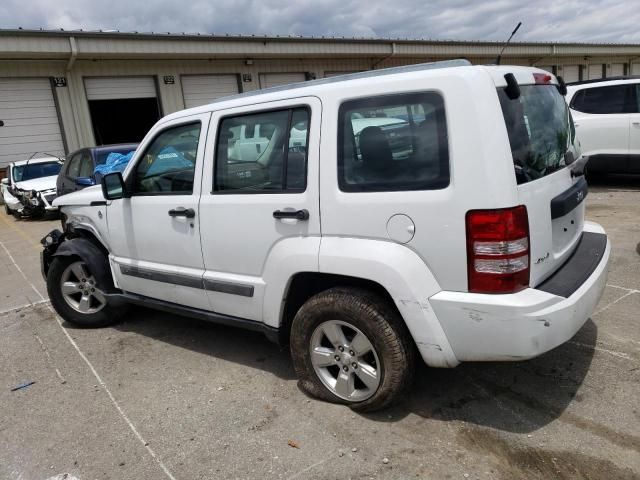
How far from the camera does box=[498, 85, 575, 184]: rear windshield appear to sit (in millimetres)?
2537

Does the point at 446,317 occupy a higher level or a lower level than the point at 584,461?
higher

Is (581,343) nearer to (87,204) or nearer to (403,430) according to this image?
(403,430)

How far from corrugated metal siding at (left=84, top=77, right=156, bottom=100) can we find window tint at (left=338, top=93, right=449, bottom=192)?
16.3 meters

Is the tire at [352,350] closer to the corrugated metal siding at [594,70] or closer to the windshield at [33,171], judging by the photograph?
the windshield at [33,171]

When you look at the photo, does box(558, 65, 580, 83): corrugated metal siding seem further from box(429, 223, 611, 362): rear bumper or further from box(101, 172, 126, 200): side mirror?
box(429, 223, 611, 362): rear bumper

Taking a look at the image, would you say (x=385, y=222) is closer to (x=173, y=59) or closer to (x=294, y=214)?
(x=294, y=214)

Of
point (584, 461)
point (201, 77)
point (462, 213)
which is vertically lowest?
point (584, 461)

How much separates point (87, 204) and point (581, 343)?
412 cm

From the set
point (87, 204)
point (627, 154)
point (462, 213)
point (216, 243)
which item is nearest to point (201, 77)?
point (627, 154)

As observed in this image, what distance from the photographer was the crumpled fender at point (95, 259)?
→ 443cm

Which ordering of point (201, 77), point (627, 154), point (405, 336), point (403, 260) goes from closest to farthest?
1. point (403, 260)
2. point (405, 336)
3. point (627, 154)
4. point (201, 77)

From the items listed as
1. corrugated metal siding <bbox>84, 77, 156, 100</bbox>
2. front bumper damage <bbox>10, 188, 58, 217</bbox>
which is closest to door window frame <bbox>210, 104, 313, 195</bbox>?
front bumper damage <bbox>10, 188, 58, 217</bbox>

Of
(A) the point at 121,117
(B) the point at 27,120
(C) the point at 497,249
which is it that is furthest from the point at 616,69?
(C) the point at 497,249

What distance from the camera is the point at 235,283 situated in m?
3.39
